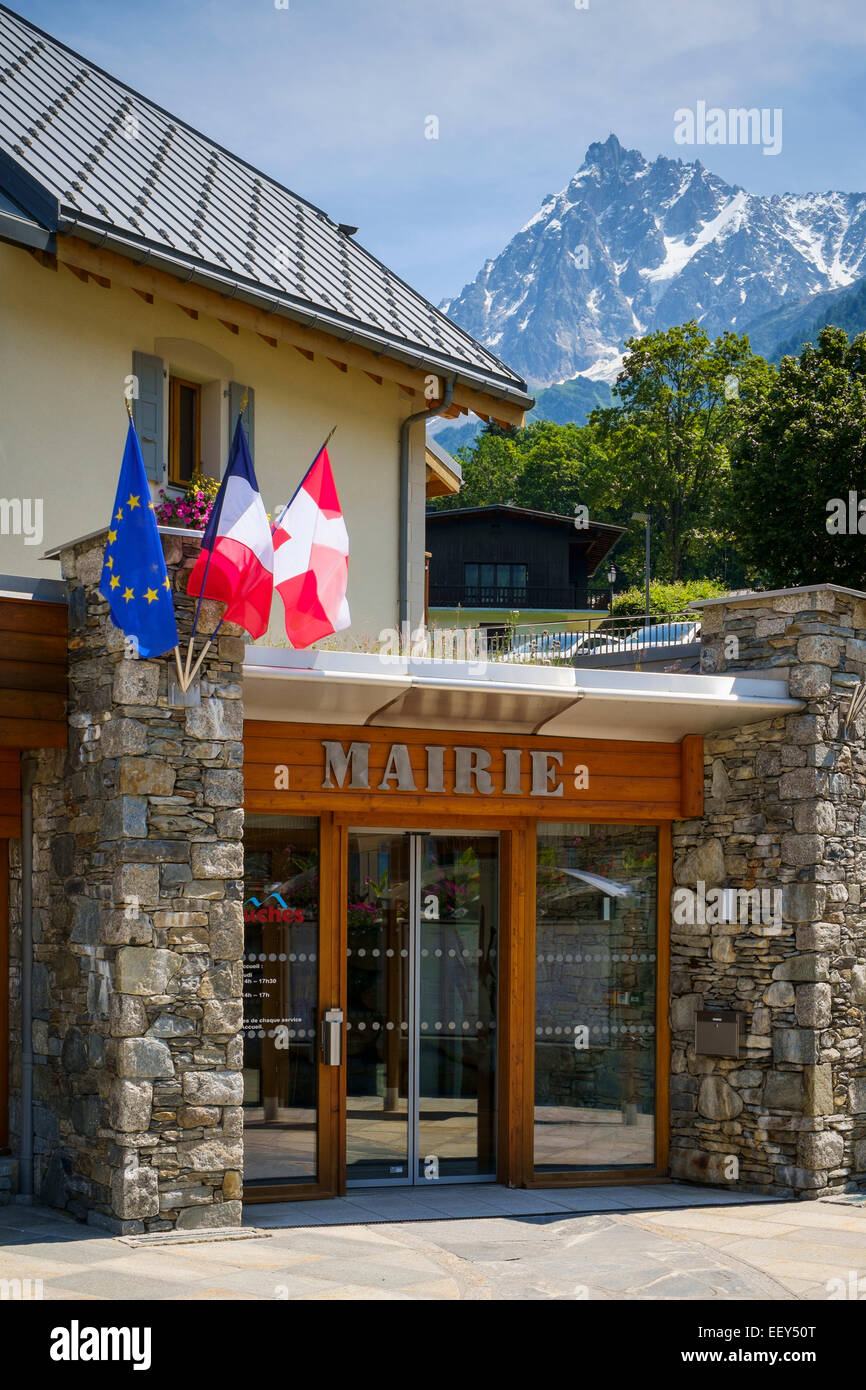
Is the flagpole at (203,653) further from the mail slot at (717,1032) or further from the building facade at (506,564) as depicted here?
the building facade at (506,564)

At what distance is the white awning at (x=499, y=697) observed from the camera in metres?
9.62

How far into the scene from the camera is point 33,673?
919 cm

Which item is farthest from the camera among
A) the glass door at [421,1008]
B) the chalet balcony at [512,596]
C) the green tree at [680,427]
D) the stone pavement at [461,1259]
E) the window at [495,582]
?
the green tree at [680,427]

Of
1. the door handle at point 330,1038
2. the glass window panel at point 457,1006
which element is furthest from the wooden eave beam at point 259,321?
the door handle at point 330,1038

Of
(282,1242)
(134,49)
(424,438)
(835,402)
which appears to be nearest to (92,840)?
(282,1242)

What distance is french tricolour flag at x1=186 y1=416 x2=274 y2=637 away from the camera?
28.3 feet

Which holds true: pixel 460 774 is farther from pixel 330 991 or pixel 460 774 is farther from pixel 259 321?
pixel 259 321

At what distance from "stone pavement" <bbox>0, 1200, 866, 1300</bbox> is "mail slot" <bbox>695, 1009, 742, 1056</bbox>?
4.61 ft

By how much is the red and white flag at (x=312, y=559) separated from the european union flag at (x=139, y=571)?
37.1 inches

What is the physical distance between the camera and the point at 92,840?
9000 mm

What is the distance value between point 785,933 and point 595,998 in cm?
154

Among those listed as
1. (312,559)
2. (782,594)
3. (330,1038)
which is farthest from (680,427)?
(312,559)

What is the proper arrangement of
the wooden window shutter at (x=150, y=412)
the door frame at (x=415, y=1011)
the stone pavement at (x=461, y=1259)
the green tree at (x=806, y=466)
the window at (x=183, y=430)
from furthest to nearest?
the green tree at (x=806, y=466), the window at (x=183, y=430), the wooden window shutter at (x=150, y=412), the door frame at (x=415, y=1011), the stone pavement at (x=461, y=1259)

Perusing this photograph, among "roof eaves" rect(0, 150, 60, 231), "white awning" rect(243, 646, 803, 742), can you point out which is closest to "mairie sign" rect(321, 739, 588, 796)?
"white awning" rect(243, 646, 803, 742)
